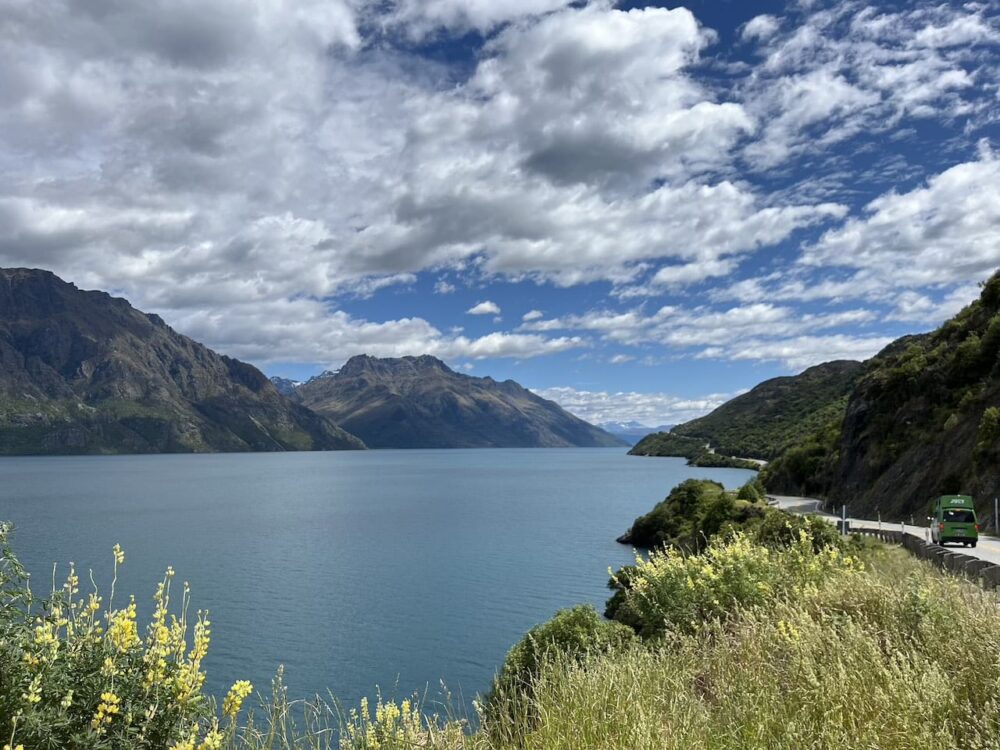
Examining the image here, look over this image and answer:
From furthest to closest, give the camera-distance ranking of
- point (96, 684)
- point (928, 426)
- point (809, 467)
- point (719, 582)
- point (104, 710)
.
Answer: point (809, 467) → point (928, 426) → point (719, 582) → point (96, 684) → point (104, 710)

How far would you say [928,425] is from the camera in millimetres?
51906

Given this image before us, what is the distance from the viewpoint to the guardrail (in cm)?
1667

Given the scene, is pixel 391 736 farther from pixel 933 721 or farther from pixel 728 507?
pixel 728 507

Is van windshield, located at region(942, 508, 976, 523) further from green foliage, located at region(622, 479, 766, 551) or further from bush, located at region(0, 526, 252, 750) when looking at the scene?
bush, located at region(0, 526, 252, 750)

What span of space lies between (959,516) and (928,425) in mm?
27959

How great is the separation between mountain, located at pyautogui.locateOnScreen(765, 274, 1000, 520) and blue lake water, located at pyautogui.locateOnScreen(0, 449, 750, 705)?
21.2 m

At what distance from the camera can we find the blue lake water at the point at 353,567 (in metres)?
32.5

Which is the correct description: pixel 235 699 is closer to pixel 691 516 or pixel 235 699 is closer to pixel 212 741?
pixel 212 741

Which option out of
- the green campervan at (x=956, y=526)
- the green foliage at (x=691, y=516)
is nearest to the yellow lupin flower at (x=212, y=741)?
the green campervan at (x=956, y=526)

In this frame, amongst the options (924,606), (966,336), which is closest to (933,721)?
(924,606)

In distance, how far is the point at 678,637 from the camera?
11.2 metres

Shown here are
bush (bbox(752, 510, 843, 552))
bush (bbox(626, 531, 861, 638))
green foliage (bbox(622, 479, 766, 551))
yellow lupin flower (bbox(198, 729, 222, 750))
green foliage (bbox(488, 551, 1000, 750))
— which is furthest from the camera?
green foliage (bbox(622, 479, 766, 551))

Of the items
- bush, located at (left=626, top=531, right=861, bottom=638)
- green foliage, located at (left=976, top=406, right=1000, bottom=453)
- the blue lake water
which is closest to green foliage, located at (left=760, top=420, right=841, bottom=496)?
the blue lake water

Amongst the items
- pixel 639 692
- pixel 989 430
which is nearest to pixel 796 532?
pixel 989 430
